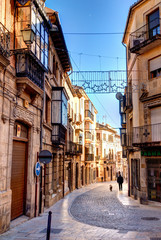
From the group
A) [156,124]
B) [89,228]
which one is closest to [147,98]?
[156,124]

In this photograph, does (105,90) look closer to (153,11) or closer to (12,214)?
(12,214)

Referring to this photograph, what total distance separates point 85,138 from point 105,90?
3029 centimetres

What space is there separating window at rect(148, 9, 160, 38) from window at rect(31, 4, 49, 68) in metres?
7.86

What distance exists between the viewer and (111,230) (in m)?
9.32

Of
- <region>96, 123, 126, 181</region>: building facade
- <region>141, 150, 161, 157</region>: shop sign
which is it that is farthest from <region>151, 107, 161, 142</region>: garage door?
<region>96, 123, 126, 181</region>: building facade

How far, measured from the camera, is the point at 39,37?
1184 cm

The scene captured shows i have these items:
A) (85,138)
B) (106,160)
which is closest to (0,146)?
(85,138)

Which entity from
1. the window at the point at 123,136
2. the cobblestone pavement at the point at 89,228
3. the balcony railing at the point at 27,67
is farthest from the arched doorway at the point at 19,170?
the window at the point at 123,136

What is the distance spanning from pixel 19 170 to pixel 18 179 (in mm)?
361

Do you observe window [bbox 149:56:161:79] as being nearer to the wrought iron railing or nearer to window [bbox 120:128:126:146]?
the wrought iron railing

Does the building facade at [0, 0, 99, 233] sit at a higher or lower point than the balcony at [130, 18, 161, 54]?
lower

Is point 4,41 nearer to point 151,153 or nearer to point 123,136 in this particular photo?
point 151,153

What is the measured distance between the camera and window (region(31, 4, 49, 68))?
10914 mm

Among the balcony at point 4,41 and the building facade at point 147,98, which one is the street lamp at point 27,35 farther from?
the building facade at point 147,98
